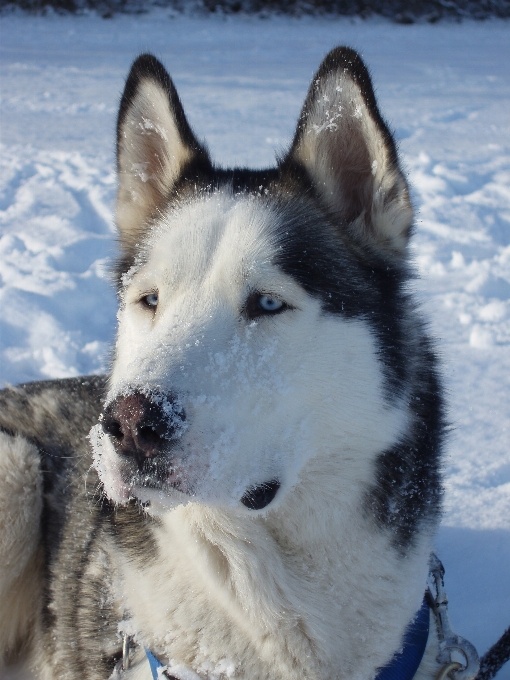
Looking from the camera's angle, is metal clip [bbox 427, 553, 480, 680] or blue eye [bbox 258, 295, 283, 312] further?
metal clip [bbox 427, 553, 480, 680]

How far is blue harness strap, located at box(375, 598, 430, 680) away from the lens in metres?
1.91

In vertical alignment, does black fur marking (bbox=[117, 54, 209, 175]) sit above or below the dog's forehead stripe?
above

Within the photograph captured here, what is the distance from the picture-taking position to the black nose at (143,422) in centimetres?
137

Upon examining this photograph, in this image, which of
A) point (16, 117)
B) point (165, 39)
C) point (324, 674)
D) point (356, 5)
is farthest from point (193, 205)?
point (356, 5)

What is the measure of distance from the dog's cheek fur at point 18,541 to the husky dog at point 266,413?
436 mm

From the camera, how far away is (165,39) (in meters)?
14.8

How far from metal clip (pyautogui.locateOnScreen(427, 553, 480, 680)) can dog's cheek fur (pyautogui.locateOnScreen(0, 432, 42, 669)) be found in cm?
154

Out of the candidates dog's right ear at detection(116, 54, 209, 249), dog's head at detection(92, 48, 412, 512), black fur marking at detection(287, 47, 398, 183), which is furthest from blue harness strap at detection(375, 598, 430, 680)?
dog's right ear at detection(116, 54, 209, 249)

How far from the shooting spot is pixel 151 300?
1869 millimetres

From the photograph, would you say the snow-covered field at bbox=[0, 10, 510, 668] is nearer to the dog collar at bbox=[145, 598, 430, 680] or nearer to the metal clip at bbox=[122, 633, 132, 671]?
the dog collar at bbox=[145, 598, 430, 680]

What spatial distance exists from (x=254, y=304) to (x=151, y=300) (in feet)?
1.08

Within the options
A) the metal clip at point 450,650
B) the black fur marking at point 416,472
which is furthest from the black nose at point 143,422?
the metal clip at point 450,650

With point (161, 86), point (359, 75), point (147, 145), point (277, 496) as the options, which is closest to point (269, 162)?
point (147, 145)

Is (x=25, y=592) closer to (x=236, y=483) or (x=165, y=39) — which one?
(x=236, y=483)
